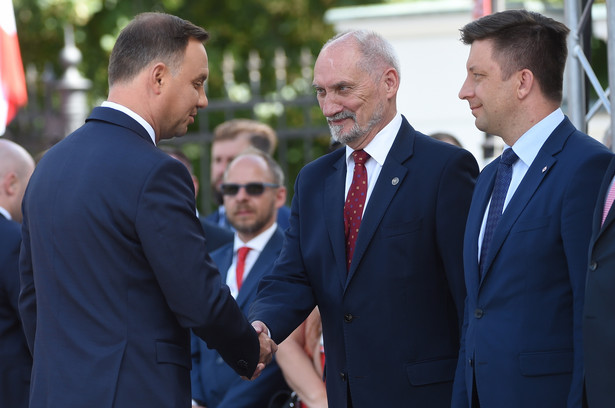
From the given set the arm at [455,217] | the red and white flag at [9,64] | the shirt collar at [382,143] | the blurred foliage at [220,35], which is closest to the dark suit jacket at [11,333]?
the shirt collar at [382,143]

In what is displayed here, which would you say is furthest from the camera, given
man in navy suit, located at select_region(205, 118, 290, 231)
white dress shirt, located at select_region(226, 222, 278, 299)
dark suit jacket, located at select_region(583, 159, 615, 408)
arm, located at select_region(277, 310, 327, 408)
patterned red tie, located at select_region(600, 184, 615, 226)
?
man in navy suit, located at select_region(205, 118, 290, 231)

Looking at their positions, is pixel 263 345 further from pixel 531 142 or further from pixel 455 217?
pixel 531 142

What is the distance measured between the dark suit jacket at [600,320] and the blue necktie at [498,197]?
0.57 m

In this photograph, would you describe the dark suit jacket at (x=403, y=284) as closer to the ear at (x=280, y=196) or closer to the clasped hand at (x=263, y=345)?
the clasped hand at (x=263, y=345)

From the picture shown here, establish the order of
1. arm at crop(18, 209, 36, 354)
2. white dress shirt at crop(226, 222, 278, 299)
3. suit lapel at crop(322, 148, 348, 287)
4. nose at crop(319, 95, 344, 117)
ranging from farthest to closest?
white dress shirt at crop(226, 222, 278, 299)
nose at crop(319, 95, 344, 117)
suit lapel at crop(322, 148, 348, 287)
arm at crop(18, 209, 36, 354)

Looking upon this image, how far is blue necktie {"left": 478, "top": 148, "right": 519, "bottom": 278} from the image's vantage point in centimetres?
361

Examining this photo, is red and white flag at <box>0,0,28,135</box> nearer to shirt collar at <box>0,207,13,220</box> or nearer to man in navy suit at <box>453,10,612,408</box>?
shirt collar at <box>0,207,13,220</box>

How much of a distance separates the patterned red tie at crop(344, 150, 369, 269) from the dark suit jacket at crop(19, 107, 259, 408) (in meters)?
0.81

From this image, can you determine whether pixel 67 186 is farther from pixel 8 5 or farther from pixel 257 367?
pixel 8 5

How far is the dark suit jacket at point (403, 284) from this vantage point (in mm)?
3973

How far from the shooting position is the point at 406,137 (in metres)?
4.22

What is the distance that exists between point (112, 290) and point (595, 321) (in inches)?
62.2

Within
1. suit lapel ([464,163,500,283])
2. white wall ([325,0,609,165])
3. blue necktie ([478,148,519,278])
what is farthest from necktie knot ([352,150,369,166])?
white wall ([325,0,609,165])

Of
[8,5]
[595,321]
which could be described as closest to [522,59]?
[595,321]
